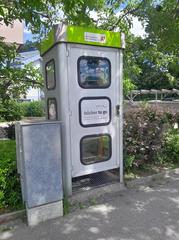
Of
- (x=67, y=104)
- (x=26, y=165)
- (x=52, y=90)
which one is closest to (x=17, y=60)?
(x=52, y=90)

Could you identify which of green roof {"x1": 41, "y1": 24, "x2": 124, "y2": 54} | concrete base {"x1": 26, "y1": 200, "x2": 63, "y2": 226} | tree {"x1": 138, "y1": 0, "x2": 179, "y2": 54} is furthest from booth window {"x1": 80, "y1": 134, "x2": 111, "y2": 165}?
tree {"x1": 138, "y1": 0, "x2": 179, "y2": 54}

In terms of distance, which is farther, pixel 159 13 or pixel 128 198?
pixel 159 13

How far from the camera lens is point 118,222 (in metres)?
2.96

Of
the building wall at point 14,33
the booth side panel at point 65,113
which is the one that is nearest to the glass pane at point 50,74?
the booth side panel at point 65,113

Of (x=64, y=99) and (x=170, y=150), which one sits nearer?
(x=64, y=99)

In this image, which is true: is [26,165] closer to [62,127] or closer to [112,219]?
[62,127]

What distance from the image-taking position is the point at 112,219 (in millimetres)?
3031

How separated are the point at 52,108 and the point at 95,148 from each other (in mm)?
902

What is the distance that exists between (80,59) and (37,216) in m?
Answer: 2.13

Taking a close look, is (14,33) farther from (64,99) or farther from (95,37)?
(64,99)

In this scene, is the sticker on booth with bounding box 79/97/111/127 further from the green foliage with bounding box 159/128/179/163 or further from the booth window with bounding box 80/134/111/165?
the green foliage with bounding box 159/128/179/163

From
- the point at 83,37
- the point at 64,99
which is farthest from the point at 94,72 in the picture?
the point at 64,99

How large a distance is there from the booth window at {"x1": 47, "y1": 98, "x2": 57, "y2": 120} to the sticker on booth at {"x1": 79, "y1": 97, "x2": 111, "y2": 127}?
0.42m

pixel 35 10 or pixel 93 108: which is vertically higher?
→ pixel 35 10
